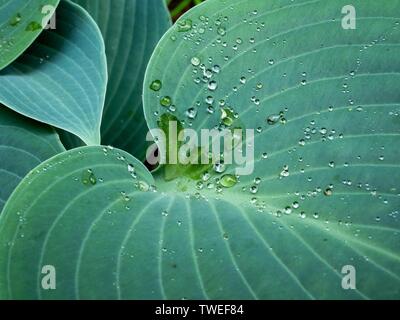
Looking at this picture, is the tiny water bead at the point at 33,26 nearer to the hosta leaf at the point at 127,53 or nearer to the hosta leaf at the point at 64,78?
the hosta leaf at the point at 64,78

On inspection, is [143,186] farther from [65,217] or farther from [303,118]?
[303,118]

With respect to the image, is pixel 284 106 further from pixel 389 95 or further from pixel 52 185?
pixel 52 185

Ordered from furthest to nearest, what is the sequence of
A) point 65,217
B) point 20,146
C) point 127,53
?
point 127,53, point 20,146, point 65,217

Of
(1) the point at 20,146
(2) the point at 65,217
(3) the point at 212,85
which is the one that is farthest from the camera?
(1) the point at 20,146

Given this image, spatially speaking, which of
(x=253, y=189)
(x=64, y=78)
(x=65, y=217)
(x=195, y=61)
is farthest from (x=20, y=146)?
(x=253, y=189)

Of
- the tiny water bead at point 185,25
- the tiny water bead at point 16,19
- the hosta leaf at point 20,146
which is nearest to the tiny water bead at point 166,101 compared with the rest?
the tiny water bead at point 185,25

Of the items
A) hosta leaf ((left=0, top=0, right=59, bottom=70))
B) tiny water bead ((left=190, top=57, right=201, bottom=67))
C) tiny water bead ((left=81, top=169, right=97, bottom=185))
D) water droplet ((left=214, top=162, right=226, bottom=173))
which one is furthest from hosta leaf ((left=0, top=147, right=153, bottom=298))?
hosta leaf ((left=0, top=0, right=59, bottom=70))
